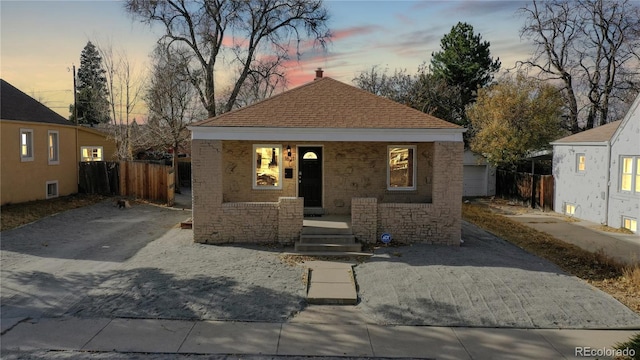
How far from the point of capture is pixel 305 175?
15.0m

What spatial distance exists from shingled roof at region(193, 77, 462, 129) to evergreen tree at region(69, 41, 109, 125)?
65.9 feet

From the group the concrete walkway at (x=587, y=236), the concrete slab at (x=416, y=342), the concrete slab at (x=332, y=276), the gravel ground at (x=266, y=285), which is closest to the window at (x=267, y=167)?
the gravel ground at (x=266, y=285)

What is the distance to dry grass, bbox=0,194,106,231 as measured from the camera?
51.3ft

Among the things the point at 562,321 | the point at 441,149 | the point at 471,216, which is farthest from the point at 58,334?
the point at 471,216

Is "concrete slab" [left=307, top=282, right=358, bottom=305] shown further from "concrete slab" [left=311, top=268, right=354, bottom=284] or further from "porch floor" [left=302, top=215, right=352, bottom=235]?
"porch floor" [left=302, top=215, right=352, bottom=235]

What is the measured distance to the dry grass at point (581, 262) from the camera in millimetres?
9633

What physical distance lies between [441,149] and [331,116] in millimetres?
3344

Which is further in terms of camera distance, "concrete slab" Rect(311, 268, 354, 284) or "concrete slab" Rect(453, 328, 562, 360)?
"concrete slab" Rect(311, 268, 354, 284)

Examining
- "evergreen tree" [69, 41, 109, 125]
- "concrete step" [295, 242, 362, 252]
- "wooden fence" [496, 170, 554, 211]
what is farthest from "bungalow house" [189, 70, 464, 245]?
"evergreen tree" [69, 41, 109, 125]

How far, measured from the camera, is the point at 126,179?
2286cm

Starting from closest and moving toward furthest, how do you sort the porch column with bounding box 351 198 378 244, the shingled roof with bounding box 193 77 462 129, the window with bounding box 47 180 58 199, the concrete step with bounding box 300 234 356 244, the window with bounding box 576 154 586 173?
the concrete step with bounding box 300 234 356 244 < the porch column with bounding box 351 198 378 244 < the shingled roof with bounding box 193 77 462 129 < the window with bounding box 47 180 58 199 < the window with bounding box 576 154 586 173

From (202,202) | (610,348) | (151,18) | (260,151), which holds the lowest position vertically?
(610,348)

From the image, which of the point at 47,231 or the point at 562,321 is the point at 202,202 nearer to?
the point at 47,231

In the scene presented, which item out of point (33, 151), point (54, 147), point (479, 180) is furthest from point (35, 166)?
point (479, 180)
